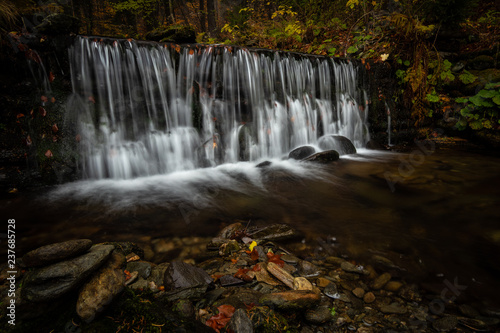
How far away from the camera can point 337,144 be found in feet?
25.9

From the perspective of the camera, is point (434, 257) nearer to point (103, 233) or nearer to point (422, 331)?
point (422, 331)

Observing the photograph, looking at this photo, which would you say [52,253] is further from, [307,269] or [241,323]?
[307,269]

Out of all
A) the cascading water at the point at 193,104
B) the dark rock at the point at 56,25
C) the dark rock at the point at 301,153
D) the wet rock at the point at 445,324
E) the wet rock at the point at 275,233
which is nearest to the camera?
the wet rock at the point at 445,324

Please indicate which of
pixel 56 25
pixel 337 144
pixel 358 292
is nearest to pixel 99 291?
pixel 358 292

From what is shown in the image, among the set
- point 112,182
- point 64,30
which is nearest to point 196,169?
point 112,182

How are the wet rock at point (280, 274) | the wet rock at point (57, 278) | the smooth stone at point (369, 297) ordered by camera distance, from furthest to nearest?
→ 1. the wet rock at point (280, 274)
2. the smooth stone at point (369, 297)
3. the wet rock at point (57, 278)

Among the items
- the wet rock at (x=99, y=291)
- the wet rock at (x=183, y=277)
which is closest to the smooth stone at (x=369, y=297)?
the wet rock at (x=183, y=277)

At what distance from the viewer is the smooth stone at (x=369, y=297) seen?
202cm

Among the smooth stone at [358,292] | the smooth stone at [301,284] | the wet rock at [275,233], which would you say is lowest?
the smooth stone at [358,292]

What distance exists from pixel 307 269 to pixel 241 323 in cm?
112

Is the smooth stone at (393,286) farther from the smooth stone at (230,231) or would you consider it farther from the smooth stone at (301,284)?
the smooth stone at (230,231)

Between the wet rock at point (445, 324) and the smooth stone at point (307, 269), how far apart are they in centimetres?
93

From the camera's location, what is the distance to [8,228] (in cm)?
343

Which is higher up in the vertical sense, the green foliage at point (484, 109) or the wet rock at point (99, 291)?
the green foliage at point (484, 109)
